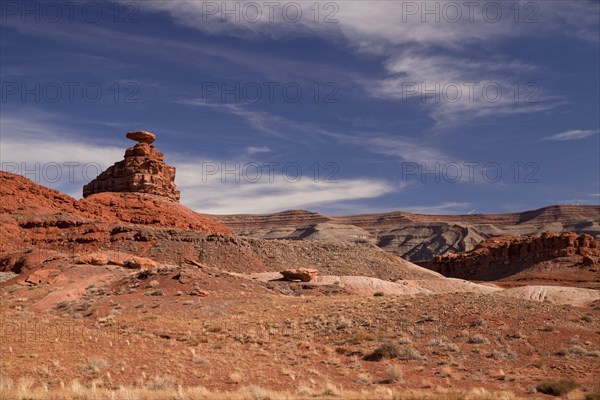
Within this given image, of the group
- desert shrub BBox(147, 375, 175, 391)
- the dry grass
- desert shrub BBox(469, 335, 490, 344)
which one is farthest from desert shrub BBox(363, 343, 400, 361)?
desert shrub BBox(147, 375, 175, 391)

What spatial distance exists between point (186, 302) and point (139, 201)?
3280cm

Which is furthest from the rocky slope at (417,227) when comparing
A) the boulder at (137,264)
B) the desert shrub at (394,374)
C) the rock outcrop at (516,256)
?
the desert shrub at (394,374)

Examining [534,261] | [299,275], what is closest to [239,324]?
[299,275]

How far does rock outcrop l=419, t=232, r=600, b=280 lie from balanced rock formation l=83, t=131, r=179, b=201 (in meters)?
47.5

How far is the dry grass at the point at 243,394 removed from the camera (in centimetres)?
1157

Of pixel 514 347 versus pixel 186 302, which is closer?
pixel 514 347

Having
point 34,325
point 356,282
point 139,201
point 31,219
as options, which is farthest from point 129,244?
point 34,325

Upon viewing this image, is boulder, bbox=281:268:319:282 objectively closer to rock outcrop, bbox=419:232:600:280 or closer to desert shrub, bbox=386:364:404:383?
desert shrub, bbox=386:364:404:383

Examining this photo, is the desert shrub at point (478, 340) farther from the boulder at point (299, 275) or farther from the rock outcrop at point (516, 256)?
the rock outcrop at point (516, 256)

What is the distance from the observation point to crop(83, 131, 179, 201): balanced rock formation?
202 feet

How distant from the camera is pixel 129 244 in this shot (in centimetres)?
4428

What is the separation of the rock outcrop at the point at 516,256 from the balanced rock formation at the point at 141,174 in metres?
47.5

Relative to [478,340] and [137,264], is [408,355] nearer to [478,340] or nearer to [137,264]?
[478,340]

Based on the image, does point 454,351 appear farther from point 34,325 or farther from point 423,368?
point 34,325
